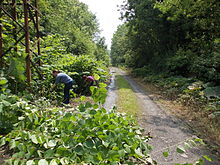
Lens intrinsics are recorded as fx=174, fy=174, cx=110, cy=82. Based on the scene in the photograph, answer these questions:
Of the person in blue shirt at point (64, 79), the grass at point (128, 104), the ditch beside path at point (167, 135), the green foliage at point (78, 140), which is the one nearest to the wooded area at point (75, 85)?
the green foliage at point (78, 140)

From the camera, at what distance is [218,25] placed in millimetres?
8648

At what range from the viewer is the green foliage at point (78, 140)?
1.75 m

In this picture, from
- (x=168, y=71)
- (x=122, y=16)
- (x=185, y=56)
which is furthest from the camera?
(x=122, y=16)

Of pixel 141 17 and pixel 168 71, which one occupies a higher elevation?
pixel 141 17

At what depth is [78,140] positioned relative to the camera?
1961 millimetres

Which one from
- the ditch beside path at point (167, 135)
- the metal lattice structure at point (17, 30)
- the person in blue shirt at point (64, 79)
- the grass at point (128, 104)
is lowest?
the grass at point (128, 104)

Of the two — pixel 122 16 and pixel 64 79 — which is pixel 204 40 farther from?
pixel 122 16

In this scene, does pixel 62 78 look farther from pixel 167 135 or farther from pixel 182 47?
pixel 182 47

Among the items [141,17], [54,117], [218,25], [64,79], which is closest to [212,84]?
[218,25]

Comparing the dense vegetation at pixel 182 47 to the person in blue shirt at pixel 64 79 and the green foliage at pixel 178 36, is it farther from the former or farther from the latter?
the person in blue shirt at pixel 64 79

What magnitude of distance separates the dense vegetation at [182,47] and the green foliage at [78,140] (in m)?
5.48

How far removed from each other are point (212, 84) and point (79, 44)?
41.5 feet

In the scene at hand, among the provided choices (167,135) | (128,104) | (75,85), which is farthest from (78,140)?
(75,85)

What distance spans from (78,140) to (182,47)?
788 inches
